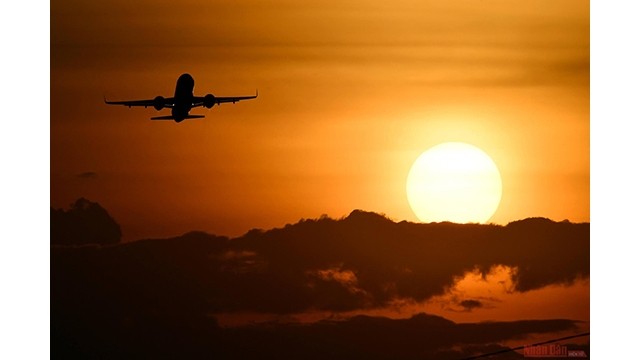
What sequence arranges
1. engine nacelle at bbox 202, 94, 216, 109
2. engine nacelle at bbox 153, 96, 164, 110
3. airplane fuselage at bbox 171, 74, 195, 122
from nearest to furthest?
airplane fuselage at bbox 171, 74, 195, 122 < engine nacelle at bbox 153, 96, 164, 110 < engine nacelle at bbox 202, 94, 216, 109

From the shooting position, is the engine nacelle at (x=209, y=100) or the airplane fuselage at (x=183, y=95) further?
the engine nacelle at (x=209, y=100)

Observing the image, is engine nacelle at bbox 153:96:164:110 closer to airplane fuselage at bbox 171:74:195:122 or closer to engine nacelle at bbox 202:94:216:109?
airplane fuselage at bbox 171:74:195:122

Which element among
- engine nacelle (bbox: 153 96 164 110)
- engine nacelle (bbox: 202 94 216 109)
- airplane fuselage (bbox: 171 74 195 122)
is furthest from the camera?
engine nacelle (bbox: 202 94 216 109)

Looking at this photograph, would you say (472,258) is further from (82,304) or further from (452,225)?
(82,304)

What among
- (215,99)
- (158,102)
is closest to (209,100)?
(215,99)

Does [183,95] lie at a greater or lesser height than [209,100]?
greater

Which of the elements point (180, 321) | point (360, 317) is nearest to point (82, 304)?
point (180, 321)

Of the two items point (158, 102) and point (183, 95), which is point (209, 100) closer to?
point (183, 95)

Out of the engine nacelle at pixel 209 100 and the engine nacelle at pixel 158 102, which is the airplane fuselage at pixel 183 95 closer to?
the engine nacelle at pixel 158 102

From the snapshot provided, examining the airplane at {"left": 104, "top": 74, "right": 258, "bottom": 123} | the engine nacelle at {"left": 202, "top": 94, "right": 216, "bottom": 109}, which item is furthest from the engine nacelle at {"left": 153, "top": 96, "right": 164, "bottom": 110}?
the engine nacelle at {"left": 202, "top": 94, "right": 216, "bottom": 109}

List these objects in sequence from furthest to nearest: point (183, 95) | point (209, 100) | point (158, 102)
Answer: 1. point (209, 100)
2. point (183, 95)
3. point (158, 102)

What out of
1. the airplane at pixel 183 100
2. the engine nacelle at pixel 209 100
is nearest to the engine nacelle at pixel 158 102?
the airplane at pixel 183 100

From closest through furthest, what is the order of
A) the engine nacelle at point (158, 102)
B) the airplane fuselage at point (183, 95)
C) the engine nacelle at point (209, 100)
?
the airplane fuselage at point (183, 95)
the engine nacelle at point (158, 102)
the engine nacelle at point (209, 100)

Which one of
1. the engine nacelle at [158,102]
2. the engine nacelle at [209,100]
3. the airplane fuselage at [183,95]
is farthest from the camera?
the engine nacelle at [209,100]
